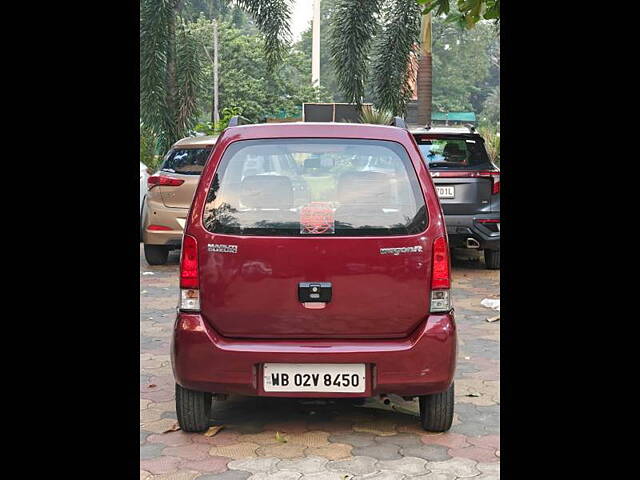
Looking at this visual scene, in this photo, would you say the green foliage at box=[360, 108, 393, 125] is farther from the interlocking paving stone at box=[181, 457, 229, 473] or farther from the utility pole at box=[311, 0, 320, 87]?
the utility pole at box=[311, 0, 320, 87]

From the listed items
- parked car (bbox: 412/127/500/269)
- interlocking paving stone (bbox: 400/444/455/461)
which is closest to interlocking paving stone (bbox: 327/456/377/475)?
Answer: interlocking paving stone (bbox: 400/444/455/461)

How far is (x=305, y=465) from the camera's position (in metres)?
4.53

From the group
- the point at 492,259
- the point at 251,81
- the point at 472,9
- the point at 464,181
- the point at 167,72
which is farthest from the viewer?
the point at 251,81

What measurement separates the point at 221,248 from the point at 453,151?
23.5 feet

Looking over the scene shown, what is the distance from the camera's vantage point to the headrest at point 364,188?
4.81 meters

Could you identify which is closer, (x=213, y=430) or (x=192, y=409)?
(x=192, y=409)

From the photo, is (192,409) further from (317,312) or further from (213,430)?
(317,312)

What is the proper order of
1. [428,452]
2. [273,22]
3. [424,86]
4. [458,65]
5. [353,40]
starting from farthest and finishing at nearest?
[458,65] → [424,86] → [273,22] → [353,40] → [428,452]

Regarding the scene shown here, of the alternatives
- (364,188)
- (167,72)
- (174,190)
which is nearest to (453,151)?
(174,190)

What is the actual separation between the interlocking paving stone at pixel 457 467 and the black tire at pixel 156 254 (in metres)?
8.08

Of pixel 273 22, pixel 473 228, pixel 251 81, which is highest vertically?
pixel 251 81

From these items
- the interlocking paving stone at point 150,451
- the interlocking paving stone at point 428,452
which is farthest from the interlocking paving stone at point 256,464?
the interlocking paving stone at point 428,452
